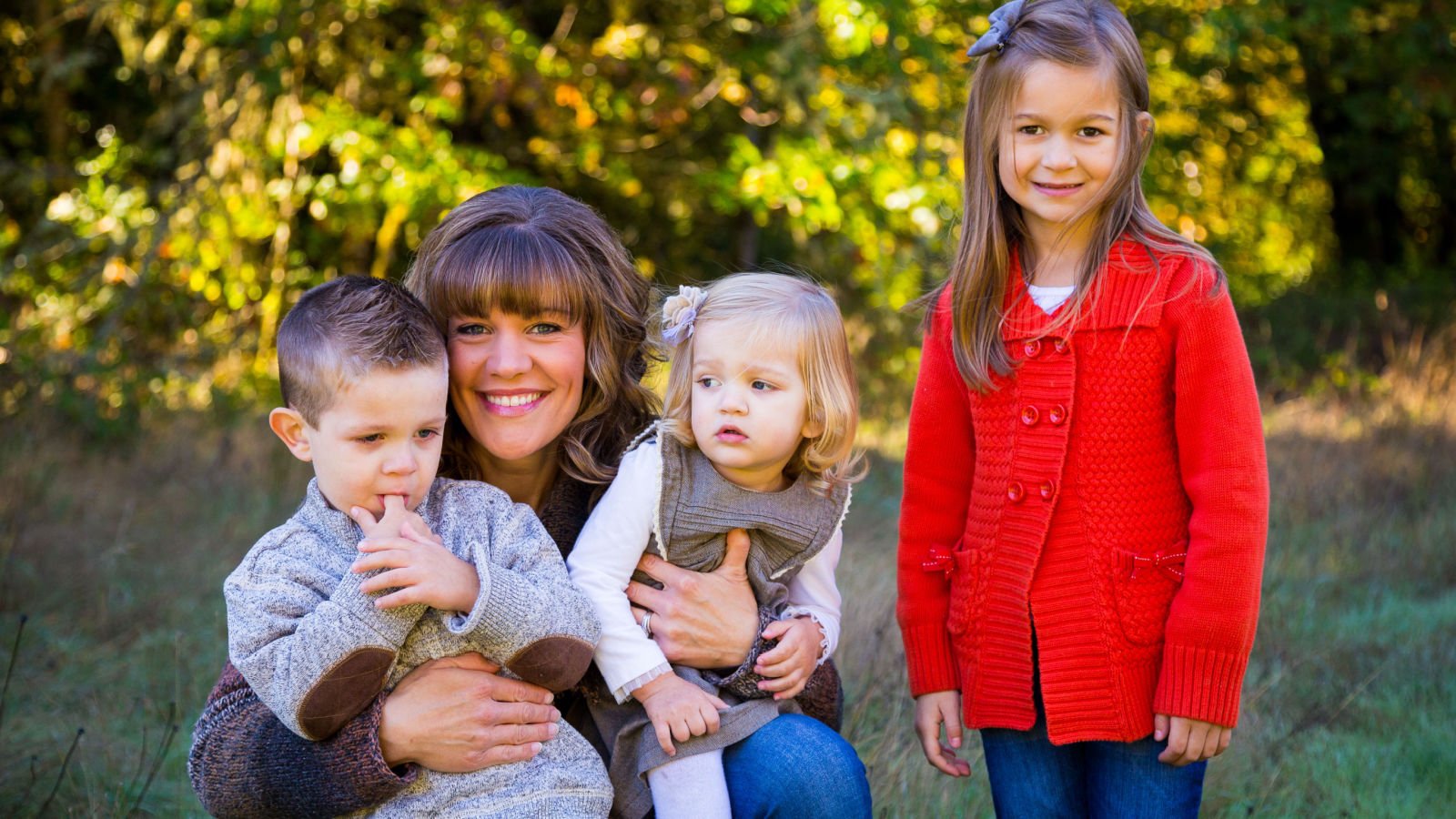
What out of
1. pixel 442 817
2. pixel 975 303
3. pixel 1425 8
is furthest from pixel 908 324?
pixel 442 817

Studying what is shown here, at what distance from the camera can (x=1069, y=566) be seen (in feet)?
7.66

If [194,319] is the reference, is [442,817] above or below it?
above

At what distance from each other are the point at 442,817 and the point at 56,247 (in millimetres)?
7604

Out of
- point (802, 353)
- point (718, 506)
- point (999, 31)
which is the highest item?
point (999, 31)

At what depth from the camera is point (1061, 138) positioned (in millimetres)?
2311

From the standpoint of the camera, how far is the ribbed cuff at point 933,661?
8.38 ft

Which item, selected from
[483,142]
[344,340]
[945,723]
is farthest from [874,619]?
[483,142]

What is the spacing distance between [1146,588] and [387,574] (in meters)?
1.28

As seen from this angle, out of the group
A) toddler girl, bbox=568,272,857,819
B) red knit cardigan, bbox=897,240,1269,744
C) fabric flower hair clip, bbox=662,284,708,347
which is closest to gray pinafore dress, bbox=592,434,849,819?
toddler girl, bbox=568,272,857,819

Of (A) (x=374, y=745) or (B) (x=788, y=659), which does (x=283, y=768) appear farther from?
(B) (x=788, y=659)

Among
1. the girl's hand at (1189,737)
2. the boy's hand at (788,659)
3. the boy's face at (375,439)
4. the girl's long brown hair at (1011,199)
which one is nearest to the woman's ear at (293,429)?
the boy's face at (375,439)

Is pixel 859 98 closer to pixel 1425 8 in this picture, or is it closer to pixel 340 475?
pixel 1425 8

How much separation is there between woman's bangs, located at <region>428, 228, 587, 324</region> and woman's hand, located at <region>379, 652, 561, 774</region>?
2.17ft

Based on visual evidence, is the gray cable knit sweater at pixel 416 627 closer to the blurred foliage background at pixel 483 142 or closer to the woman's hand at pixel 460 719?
the woman's hand at pixel 460 719
